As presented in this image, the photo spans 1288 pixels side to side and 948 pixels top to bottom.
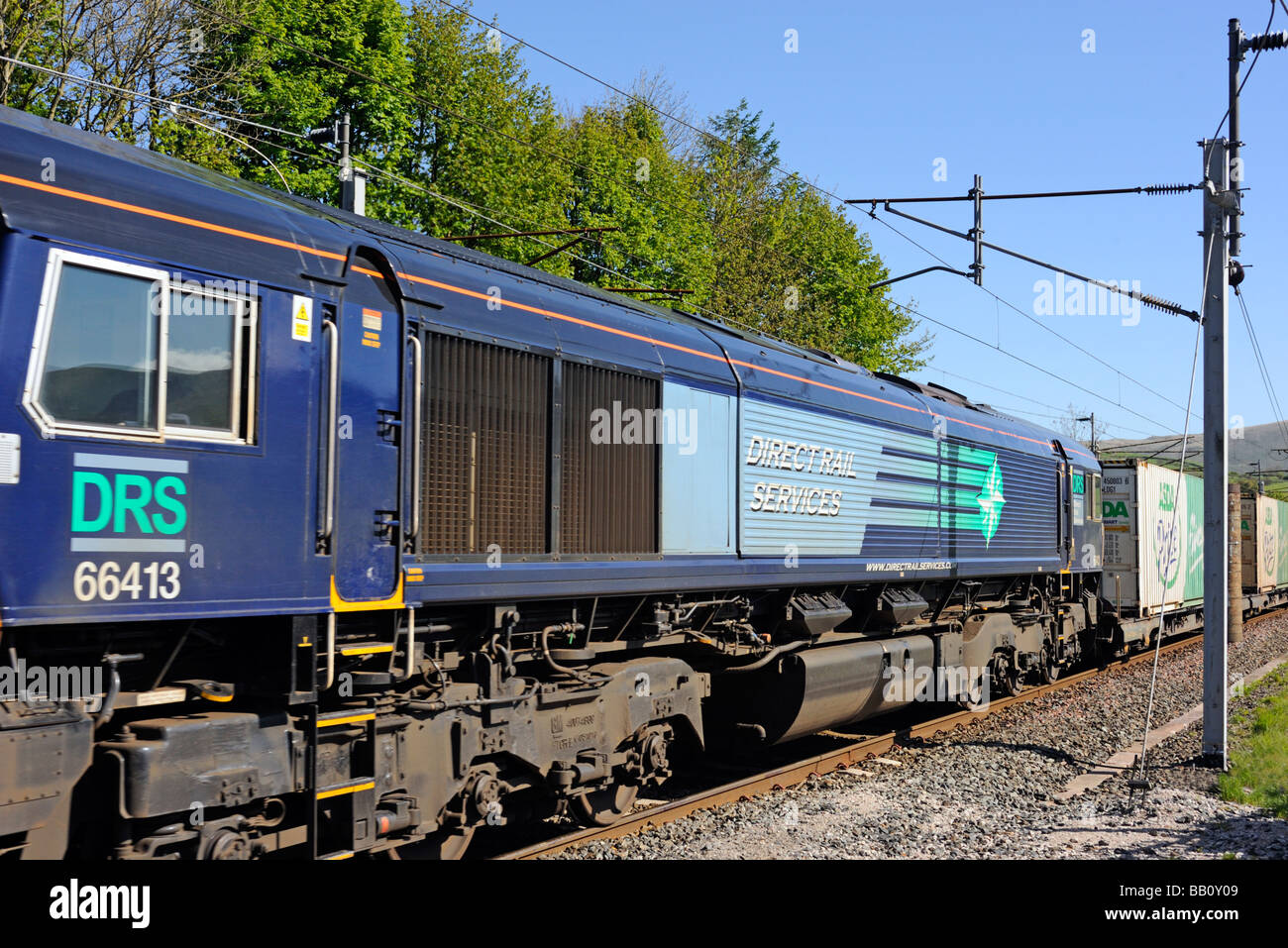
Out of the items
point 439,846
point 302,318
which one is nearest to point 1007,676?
point 439,846

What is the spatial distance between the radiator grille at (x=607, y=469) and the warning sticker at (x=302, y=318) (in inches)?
96.9

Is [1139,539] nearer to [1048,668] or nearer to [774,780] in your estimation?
[1048,668]

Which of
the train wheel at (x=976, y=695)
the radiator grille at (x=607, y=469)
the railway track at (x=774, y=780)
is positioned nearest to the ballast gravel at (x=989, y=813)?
the railway track at (x=774, y=780)

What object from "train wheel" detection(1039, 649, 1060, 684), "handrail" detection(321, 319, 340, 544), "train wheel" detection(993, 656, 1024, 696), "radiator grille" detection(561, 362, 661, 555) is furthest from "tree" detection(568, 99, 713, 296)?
"handrail" detection(321, 319, 340, 544)

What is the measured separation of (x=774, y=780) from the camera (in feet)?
34.4

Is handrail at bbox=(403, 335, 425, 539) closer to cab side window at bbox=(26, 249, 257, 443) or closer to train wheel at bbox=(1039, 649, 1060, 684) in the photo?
cab side window at bbox=(26, 249, 257, 443)

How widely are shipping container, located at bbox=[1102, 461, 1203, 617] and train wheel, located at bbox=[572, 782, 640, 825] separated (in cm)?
1654

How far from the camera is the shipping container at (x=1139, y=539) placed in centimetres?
2219

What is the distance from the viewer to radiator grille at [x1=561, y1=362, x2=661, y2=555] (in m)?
7.92

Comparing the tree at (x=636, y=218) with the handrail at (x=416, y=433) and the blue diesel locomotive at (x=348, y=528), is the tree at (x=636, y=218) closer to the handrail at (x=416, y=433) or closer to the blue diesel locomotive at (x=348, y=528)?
the blue diesel locomotive at (x=348, y=528)

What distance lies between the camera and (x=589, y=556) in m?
7.93

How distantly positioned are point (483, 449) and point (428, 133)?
75.1 feet
